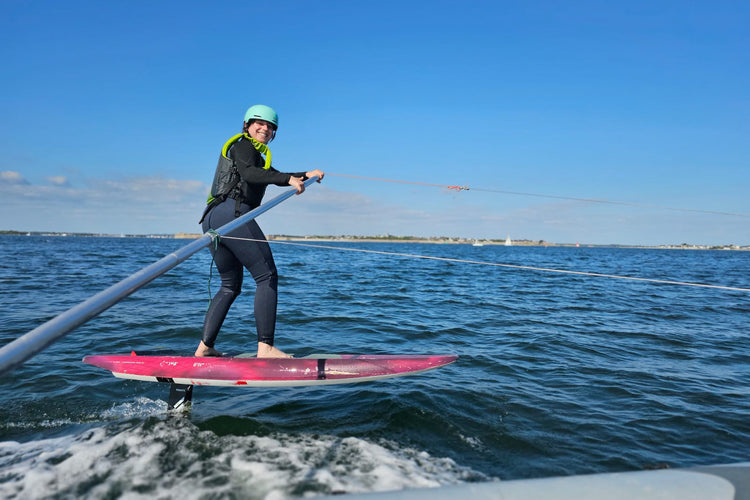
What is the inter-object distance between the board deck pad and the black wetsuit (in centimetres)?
32

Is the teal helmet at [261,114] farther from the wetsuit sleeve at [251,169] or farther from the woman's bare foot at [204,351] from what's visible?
the woman's bare foot at [204,351]

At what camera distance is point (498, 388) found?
5.02m

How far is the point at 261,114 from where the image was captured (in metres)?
4.18

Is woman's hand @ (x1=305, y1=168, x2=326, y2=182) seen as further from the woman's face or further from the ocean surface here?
the ocean surface

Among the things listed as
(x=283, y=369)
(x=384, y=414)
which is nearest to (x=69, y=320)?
(x=283, y=369)

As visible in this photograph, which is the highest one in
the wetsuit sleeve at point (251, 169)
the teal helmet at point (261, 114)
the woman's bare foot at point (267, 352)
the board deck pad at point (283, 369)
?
the teal helmet at point (261, 114)

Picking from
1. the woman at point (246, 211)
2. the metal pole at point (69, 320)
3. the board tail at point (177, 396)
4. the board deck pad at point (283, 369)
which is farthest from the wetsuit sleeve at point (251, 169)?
the board tail at point (177, 396)

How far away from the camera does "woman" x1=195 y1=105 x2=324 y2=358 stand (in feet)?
13.0

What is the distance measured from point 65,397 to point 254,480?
10.2ft

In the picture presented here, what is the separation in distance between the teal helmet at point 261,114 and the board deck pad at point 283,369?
2374 mm

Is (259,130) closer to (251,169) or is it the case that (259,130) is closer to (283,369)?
(251,169)

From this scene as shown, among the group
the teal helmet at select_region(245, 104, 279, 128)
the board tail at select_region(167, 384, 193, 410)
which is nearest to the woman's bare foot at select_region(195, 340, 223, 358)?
the board tail at select_region(167, 384, 193, 410)

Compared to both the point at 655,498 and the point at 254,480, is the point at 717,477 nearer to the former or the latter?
the point at 655,498

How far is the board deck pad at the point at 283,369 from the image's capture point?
377cm
